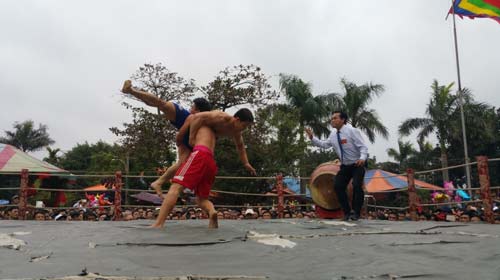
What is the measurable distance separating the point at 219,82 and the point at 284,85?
697cm

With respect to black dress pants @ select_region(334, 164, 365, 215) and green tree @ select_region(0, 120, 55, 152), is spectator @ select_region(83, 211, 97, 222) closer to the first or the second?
black dress pants @ select_region(334, 164, 365, 215)

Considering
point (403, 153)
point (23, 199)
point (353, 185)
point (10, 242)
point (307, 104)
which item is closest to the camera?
point (10, 242)

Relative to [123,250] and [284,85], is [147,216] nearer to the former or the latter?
[123,250]

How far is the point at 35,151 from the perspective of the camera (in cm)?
3794

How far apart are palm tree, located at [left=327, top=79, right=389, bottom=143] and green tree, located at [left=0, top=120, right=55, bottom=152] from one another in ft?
94.4

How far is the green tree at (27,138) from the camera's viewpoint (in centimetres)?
3709

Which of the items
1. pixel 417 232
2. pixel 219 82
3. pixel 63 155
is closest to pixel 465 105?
pixel 219 82

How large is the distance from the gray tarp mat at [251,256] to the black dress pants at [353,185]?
5.77 feet

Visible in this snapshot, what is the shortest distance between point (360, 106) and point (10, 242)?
69.1ft

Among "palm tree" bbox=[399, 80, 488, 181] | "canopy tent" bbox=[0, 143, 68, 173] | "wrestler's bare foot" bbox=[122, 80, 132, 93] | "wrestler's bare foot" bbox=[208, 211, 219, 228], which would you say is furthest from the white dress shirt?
"palm tree" bbox=[399, 80, 488, 181]

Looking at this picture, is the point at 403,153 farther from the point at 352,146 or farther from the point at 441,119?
the point at 352,146

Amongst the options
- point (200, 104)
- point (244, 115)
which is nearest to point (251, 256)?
point (244, 115)

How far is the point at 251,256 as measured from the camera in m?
2.26

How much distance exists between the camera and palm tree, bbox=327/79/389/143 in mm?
22000
